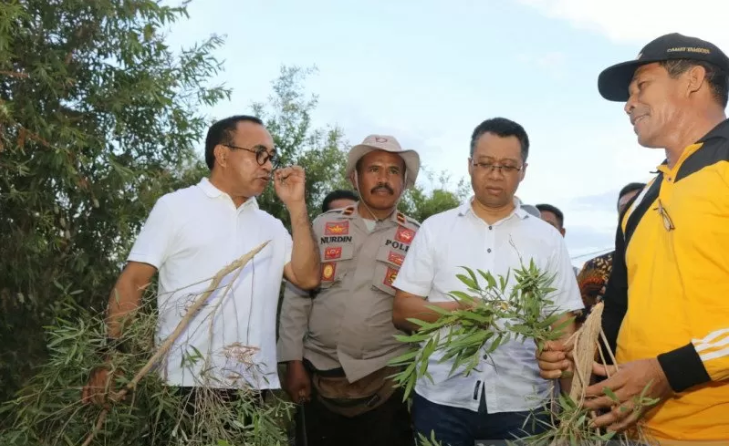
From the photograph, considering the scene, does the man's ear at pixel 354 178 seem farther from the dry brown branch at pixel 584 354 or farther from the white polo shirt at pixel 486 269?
the dry brown branch at pixel 584 354

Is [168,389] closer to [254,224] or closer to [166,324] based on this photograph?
[166,324]

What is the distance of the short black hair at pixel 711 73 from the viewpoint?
2746mm

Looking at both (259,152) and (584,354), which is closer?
(584,354)

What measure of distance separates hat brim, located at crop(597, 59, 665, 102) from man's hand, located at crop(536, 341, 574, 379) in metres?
1.12

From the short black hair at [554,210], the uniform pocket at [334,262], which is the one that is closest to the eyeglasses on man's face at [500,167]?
the uniform pocket at [334,262]

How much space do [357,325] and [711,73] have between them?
242cm

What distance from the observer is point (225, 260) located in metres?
3.65

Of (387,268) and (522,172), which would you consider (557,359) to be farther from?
(387,268)

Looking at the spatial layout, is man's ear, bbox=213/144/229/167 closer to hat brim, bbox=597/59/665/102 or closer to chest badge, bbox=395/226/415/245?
chest badge, bbox=395/226/415/245

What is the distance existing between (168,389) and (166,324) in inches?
16.4

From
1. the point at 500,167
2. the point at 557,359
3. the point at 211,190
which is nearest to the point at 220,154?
the point at 211,190

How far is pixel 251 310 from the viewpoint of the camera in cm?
367

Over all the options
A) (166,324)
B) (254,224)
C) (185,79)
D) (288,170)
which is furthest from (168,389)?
Answer: (185,79)

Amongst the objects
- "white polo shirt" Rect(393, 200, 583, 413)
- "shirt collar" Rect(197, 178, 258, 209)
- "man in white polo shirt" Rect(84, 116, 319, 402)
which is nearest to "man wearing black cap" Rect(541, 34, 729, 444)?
"white polo shirt" Rect(393, 200, 583, 413)
